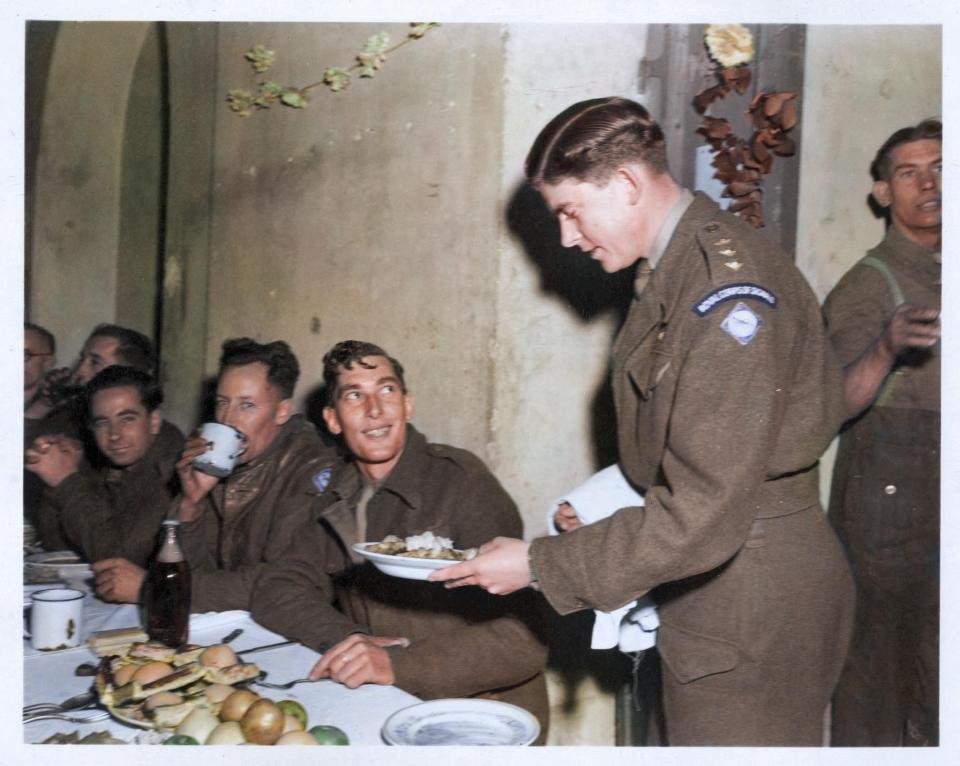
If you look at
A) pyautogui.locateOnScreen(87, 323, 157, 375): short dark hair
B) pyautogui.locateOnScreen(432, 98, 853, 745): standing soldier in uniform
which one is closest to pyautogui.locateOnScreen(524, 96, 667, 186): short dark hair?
pyautogui.locateOnScreen(432, 98, 853, 745): standing soldier in uniform

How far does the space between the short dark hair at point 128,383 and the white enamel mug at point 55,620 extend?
1.30 meters

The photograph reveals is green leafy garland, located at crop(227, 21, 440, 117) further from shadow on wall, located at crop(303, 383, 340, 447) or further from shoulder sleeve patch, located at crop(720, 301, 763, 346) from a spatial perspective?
shoulder sleeve patch, located at crop(720, 301, 763, 346)

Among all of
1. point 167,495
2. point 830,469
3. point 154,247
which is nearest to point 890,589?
point 830,469

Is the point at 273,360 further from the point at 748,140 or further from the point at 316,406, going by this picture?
the point at 748,140

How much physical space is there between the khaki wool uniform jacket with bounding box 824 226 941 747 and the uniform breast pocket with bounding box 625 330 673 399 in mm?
886

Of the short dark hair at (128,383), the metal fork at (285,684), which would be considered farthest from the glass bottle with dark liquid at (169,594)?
the short dark hair at (128,383)

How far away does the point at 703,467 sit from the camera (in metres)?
1.53

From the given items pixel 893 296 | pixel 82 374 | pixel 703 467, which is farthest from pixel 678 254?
pixel 82 374

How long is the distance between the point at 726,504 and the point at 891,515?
1.09 meters

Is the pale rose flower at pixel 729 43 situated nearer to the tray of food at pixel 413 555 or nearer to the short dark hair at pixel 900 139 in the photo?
the short dark hair at pixel 900 139

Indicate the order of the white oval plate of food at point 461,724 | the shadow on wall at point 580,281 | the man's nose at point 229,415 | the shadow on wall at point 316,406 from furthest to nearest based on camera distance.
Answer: the shadow on wall at point 316,406 < the man's nose at point 229,415 < the shadow on wall at point 580,281 < the white oval plate of food at point 461,724

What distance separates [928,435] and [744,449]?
1.07m

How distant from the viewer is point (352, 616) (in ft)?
7.84

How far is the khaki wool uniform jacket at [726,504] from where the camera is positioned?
1.54 meters
